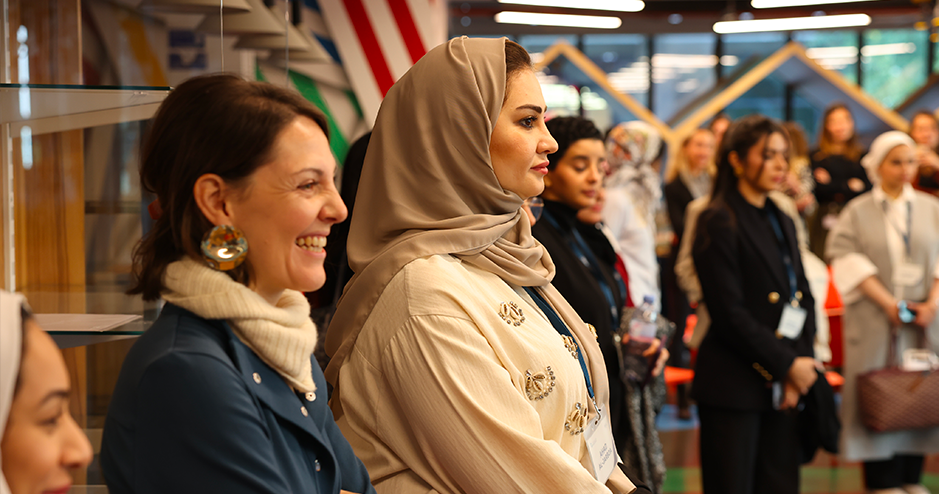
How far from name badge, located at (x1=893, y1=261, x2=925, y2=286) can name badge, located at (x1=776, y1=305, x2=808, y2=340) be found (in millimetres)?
1226

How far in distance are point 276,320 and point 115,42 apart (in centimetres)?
70

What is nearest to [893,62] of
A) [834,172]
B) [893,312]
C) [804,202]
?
[834,172]

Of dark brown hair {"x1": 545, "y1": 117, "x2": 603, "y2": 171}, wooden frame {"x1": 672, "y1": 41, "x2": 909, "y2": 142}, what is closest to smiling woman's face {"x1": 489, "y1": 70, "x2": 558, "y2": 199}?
dark brown hair {"x1": 545, "y1": 117, "x2": 603, "y2": 171}

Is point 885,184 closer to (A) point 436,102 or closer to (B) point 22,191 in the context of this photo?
(A) point 436,102

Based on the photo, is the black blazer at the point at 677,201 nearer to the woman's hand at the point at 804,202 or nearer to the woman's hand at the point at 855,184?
the woman's hand at the point at 804,202

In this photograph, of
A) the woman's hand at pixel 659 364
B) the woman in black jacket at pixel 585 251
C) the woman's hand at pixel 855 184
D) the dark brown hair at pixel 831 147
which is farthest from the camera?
the dark brown hair at pixel 831 147

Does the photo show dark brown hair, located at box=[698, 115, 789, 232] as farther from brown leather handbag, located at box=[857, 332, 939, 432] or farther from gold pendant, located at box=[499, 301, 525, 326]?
gold pendant, located at box=[499, 301, 525, 326]

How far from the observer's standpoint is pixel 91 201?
4.66 ft

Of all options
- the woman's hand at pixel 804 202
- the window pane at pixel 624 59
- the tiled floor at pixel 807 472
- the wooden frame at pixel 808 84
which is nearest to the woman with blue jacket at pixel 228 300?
the tiled floor at pixel 807 472

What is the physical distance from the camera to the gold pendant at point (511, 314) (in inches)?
63.2

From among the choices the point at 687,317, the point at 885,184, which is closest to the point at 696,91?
the point at 687,317

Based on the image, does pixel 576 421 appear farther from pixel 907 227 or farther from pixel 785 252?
pixel 907 227

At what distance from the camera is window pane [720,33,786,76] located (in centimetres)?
1200

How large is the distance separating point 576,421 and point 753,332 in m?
1.73
